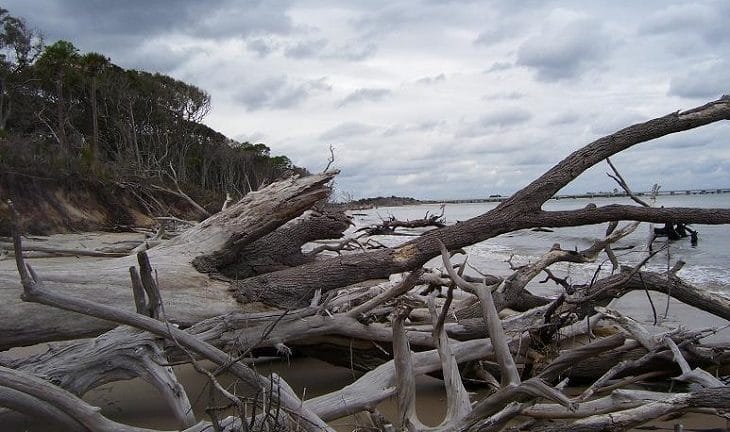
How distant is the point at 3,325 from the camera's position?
3.94 m

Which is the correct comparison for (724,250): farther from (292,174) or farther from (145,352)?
(145,352)

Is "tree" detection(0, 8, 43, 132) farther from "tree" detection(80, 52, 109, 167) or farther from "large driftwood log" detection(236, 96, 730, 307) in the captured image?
"large driftwood log" detection(236, 96, 730, 307)

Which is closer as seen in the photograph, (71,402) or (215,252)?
(71,402)

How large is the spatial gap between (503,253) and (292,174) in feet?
41.4

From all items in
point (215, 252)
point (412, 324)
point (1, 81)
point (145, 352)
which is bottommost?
point (412, 324)

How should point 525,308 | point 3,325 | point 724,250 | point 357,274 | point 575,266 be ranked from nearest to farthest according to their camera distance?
point 3,325, point 357,274, point 525,308, point 575,266, point 724,250

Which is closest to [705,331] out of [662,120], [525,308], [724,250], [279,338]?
[662,120]

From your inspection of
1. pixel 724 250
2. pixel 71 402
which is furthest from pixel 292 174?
pixel 724 250

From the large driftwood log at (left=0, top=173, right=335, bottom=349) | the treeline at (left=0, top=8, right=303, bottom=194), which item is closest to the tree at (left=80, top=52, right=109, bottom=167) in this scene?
the treeline at (left=0, top=8, right=303, bottom=194)

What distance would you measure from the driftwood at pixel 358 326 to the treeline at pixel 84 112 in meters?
18.0

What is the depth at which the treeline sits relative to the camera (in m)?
23.9

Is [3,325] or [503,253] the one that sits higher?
[3,325]

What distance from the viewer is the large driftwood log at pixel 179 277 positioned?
4051 millimetres

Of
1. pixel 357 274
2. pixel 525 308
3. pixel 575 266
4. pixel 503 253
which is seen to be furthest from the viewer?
pixel 503 253
